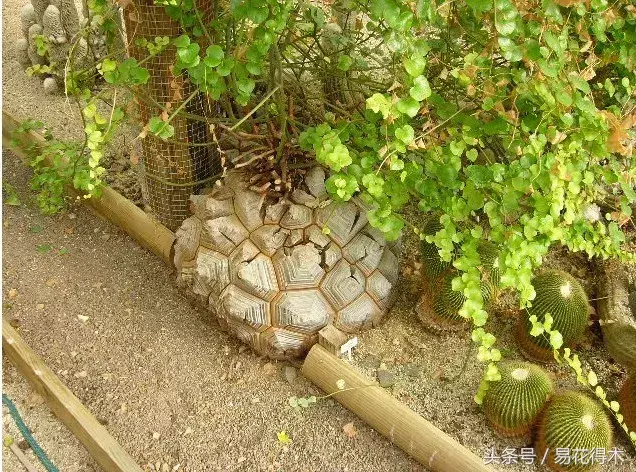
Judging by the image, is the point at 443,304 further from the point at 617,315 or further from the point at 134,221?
the point at 134,221

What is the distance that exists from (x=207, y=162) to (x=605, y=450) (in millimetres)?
1497

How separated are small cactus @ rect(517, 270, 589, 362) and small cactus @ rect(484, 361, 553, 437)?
0.17 metres

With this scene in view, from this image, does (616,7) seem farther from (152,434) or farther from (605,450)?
(152,434)

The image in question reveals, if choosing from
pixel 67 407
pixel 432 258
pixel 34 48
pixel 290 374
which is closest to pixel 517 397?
pixel 432 258

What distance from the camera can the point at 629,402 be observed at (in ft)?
→ 5.78

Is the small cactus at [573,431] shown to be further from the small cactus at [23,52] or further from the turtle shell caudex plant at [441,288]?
the small cactus at [23,52]

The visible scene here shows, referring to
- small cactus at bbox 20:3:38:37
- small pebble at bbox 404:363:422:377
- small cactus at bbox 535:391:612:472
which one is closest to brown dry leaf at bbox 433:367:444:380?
small pebble at bbox 404:363:422:377

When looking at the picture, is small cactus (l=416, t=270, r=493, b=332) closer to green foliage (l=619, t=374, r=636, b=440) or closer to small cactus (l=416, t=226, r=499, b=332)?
small cactus (l=416, t=226, r=499, b=332)

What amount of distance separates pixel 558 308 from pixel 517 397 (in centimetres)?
29

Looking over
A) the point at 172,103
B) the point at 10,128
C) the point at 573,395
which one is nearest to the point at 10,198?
the point at 10,128

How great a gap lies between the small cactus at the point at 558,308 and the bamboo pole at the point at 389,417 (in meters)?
0.42

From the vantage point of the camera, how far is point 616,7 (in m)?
1.54

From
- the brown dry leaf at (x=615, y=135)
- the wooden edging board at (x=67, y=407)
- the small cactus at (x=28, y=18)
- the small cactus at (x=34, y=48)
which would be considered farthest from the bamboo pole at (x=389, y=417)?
the small cactus at (x=28, y=18)

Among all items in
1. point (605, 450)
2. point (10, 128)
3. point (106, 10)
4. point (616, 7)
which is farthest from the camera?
point (10, 128)
